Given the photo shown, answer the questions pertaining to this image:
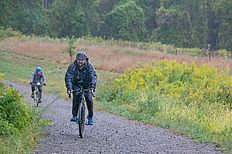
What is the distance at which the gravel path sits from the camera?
10.3 metres

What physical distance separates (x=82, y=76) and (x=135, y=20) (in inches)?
2751

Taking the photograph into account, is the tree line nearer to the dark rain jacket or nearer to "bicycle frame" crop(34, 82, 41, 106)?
"bicycle frame" crop(34, 82, 41, 106)

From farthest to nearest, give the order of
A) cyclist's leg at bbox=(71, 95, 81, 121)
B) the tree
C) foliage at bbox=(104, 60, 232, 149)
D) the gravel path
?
1. the tree
2. foliage at bbox=(104, 60, 232, 149)
3. cyclist's leg at bbox=(71, 95, 81, 121)
4. the gravel path

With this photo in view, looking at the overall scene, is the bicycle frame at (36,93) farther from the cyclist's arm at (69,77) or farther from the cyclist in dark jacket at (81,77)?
the cyclist's arm at (69,77)

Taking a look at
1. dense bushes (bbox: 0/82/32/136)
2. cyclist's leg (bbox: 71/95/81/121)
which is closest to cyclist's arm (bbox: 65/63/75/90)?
cyclist's leg (bbox: 71/95/81/121)

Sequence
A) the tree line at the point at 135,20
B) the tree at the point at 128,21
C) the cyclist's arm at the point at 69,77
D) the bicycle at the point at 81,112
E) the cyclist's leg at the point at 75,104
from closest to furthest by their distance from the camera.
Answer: the cyclist's arm at the point at 69,77 < the bicycle at the point at 81,112 < the cyclist's leg at the point at 75,104 < the tree line at the point at 135,20 < the tree at the point at 128,21

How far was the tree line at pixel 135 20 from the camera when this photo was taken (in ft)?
239

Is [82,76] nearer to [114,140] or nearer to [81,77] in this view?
[81,77]

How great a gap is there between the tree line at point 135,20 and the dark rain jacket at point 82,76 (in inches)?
2306

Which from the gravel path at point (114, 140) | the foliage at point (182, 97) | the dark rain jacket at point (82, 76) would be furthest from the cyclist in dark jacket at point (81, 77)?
the foliage at point (182, 97)

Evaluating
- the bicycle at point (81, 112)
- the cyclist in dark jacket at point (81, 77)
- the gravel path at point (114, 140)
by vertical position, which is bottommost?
the gravel path at point (114, 140)

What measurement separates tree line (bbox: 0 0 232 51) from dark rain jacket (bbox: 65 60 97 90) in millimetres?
58564

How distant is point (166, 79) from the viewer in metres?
22.3

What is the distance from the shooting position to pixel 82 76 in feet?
38.5
